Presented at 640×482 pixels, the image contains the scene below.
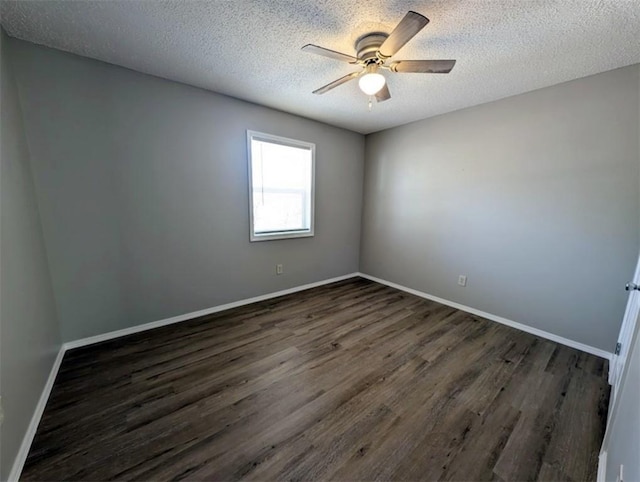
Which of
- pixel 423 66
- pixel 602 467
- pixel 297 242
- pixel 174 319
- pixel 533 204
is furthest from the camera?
pixel 297 242

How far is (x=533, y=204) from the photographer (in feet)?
8.30

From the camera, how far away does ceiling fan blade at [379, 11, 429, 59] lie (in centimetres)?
125

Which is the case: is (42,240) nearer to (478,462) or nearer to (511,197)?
(478,462)

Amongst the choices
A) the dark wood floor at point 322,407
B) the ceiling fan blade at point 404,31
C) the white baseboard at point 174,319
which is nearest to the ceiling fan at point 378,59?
the ceiling fan blade at point 404,31

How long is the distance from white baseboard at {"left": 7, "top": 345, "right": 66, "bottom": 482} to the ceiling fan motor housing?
9.68 ft

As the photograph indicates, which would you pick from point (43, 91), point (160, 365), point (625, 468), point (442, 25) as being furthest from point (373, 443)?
point (43, 91)

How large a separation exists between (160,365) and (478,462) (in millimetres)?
2210

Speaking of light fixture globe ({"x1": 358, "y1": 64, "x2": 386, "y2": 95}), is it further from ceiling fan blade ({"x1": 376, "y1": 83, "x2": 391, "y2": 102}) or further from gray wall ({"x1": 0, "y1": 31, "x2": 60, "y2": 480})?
gray wall ({"x1": 0, "y1": 31, "x2": 60, "y2": 480})

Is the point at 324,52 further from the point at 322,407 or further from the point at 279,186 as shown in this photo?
the point at 322,407

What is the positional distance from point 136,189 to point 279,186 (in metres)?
1.57

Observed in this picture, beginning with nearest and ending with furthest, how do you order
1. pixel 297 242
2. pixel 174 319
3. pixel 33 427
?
1. pixel 33 427
2. pixel 174 319
3. pixel 297 242

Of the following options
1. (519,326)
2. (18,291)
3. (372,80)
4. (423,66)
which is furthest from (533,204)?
(18,291)

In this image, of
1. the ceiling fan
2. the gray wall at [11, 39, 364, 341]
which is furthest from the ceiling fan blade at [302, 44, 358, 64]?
the gray wall at [11, 39, 364, 341]

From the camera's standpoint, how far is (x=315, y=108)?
120 inches
